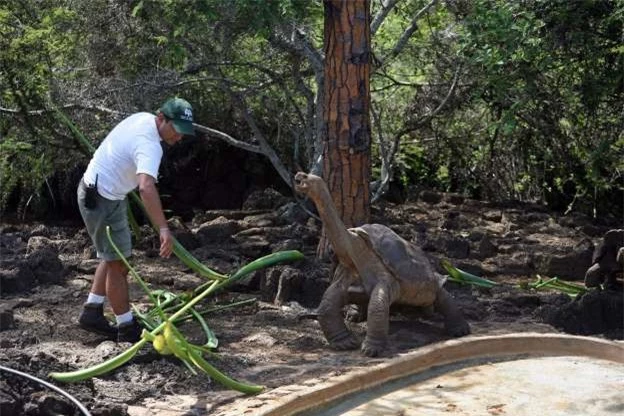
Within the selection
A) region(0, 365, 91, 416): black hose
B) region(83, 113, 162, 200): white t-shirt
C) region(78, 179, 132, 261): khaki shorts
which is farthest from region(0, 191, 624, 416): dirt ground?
region(83, 113, 162, 200): white t-shirt

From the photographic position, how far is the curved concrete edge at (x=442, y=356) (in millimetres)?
6199

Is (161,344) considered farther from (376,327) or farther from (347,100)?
(347,100)

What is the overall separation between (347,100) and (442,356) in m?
2.54

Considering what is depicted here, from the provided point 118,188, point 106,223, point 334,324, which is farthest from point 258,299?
point 118,188

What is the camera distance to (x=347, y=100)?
29.5ft

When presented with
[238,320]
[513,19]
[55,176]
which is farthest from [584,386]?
[55,176]

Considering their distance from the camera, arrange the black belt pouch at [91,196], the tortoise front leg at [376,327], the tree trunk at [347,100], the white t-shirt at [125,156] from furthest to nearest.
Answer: the tree trunk at [347,100], the tortoise front leg at [376,327], the black belt pouch at [91,196], the white t-shirt at [125,156]

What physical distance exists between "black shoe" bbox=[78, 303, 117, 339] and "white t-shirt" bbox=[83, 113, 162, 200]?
28.3 inches

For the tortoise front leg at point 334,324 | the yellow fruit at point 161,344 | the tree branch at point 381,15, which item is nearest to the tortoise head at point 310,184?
the tortoise front leg at point 334,324

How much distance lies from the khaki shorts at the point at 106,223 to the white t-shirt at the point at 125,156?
0.07 metres

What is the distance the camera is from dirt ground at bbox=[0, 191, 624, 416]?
A: 6262 mm

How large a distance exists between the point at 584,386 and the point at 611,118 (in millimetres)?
5624

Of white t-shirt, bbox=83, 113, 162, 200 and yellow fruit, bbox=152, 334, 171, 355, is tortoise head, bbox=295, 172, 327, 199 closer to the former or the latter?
white t-shirt, bbox=83, 113, 162, 200

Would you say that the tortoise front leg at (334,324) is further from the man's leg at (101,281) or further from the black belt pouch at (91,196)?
the black belt pouch at (91,196)
